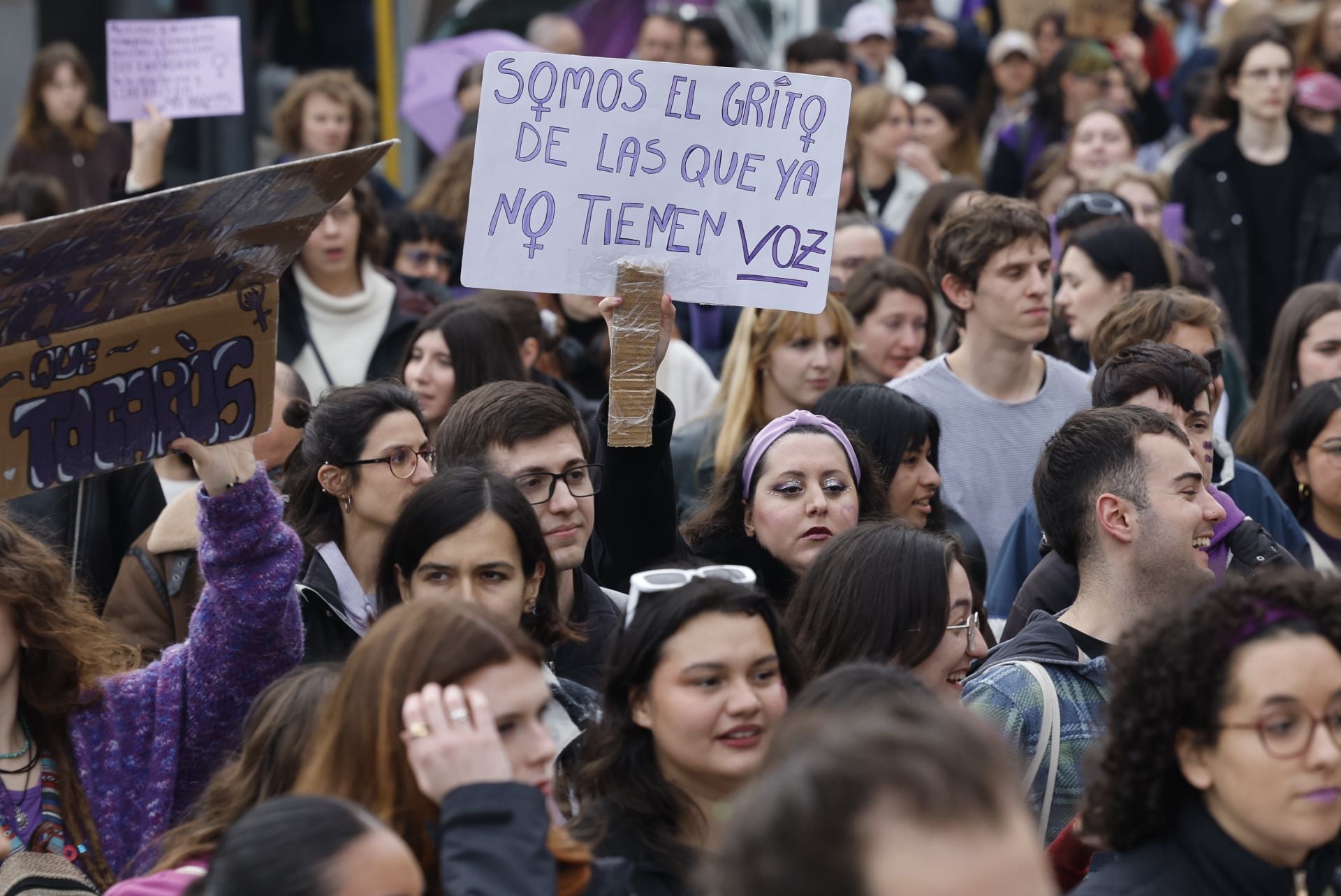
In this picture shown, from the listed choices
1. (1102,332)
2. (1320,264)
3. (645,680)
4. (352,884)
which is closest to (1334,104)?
(1320,264)

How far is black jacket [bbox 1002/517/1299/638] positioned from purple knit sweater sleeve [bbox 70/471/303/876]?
1.93 meters

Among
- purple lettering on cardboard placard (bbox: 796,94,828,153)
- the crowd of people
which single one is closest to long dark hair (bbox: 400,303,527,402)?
the crowd of people

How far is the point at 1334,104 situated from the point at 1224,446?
18.8ft

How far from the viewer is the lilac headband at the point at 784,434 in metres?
5.28

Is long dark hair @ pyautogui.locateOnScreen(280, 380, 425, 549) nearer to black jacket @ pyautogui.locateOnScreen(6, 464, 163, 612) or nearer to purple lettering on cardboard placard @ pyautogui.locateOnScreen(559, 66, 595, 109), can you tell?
black jacket @ pyautogui.locateOnScreen(6, 464, 163, 612)

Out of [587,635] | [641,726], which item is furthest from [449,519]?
[641,726]

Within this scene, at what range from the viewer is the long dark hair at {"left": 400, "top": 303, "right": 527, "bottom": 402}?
6.43 m

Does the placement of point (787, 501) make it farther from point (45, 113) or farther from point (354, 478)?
point (45, 113)

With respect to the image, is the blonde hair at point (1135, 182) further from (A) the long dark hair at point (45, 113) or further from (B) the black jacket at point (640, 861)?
(A) the long dark hair at point (45, 113)

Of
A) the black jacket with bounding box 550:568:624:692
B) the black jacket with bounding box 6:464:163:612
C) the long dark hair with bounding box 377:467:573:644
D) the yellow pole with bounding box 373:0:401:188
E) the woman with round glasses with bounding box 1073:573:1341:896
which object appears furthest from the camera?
the yellow pole with bounding box 373:0:401:188

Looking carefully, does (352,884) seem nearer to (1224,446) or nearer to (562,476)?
(562,476)

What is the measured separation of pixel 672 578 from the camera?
3.68 metres

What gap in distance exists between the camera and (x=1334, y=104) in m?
10.8

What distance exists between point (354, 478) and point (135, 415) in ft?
3.92
